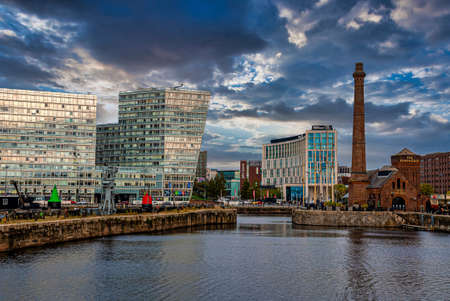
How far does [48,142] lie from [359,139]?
410ft

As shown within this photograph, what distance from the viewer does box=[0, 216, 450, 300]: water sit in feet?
124

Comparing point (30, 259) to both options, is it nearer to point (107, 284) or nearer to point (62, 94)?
point (107, 284)

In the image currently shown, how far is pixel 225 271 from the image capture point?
158 ft

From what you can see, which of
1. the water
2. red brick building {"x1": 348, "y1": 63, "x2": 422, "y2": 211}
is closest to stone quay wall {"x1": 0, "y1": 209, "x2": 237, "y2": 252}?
the water

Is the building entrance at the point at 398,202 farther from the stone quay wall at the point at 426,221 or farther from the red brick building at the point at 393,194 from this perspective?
the stone quay wall at the point at 426,221

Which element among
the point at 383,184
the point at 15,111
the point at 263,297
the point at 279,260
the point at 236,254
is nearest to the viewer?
the point at 263,297

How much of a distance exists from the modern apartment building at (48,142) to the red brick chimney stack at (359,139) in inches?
4451

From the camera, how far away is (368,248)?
6744cm

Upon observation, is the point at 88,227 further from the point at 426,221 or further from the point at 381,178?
the point at 381,178

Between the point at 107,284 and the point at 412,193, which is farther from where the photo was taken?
the point at 412,193

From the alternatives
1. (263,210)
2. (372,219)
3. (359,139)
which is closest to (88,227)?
(372,219)

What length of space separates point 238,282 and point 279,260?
1462 centimetres

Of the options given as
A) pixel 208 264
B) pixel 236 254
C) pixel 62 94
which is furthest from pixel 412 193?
pixel 62 94

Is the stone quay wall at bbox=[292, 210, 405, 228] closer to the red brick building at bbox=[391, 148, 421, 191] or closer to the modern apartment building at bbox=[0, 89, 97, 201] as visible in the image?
the red brick building at bbox=[391, 148, 421, 191]
